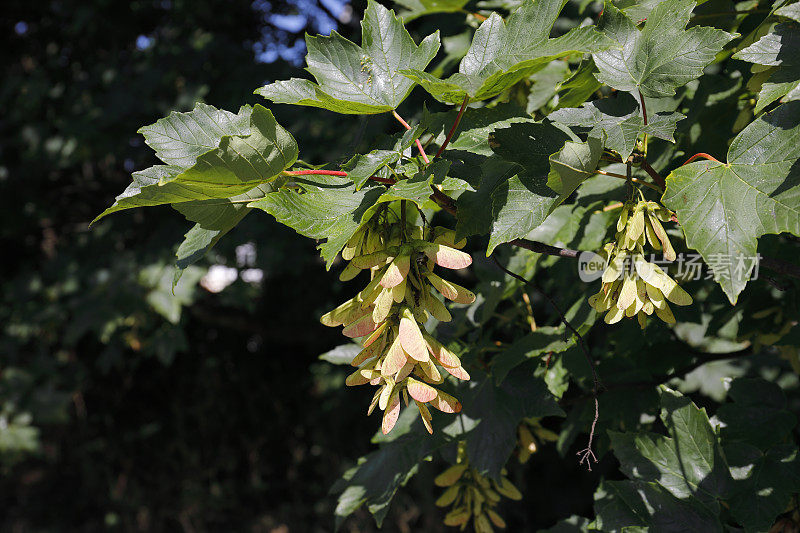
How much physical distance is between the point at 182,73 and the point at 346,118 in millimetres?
1137

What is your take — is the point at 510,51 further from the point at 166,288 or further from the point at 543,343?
the point at 166,288

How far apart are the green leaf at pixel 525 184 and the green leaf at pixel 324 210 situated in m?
0.17

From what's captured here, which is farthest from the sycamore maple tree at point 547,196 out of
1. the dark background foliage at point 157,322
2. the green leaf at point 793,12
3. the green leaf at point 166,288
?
the green leaf at point 166,288

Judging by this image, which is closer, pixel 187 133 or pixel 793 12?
pixel 793 12

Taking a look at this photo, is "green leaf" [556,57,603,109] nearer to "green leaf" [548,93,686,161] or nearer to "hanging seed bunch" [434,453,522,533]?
"green leaf" [548,93,686,161]

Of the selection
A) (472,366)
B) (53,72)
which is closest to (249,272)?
(53,72)

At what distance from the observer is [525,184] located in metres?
0.97

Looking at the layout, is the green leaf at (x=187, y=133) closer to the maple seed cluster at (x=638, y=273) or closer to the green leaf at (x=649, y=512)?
the maple seed cluster at (x=638, y=273)

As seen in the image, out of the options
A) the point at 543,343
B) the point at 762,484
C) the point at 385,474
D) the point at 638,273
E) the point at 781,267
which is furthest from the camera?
the point at 385,474

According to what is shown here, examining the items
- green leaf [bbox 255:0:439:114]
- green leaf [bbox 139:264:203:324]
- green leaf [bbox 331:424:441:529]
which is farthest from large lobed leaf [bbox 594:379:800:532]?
green leaf [bbox 139:264:203:324]

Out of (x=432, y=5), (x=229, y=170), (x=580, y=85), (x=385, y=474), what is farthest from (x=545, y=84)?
(x=385, y=474)

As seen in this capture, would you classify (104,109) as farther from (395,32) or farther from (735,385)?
(735,385)

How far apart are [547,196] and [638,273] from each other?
0.62 feet

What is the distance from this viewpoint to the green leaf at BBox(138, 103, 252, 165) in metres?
1.03
